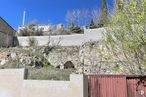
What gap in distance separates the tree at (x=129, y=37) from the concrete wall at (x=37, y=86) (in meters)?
2.39

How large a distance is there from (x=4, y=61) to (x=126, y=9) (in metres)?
19.5

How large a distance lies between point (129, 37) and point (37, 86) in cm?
559

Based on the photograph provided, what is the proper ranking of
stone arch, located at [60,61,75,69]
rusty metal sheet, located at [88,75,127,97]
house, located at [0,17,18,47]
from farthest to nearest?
house, located at [0,17,18,47]
stone arch, located at [60,61,75,69]
rusty metal sheet, located at [88,75,127,97]

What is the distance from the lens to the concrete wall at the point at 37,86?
11186 millimetres

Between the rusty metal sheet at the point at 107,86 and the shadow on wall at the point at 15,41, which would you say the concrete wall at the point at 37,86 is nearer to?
the rusty metal sheet at the point at 107,86

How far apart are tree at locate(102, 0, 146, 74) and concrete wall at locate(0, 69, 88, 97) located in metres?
2.39

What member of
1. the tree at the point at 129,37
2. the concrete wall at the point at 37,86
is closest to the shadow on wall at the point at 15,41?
the concrete wall at the point at 37,86

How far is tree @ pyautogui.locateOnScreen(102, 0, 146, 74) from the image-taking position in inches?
402

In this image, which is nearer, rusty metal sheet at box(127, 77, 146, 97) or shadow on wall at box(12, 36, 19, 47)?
rusty metal sheet at box(127, 77, 146, 97)

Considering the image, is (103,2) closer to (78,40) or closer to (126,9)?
(78,40)

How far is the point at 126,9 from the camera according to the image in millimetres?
10820

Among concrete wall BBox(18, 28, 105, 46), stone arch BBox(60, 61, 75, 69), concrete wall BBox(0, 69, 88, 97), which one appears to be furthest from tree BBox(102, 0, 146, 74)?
concrete wall BBox(18, 28, 105, 46)

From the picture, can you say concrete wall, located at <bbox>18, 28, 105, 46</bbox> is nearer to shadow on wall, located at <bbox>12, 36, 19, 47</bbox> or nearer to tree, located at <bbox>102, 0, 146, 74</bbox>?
shadow on wall, located at <bbox>12, 36, 19, 47</bbox>

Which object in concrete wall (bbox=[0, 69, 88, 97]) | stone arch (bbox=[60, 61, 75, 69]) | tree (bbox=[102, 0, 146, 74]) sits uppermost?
tree (bbox=[102, 0, 146, 74])
